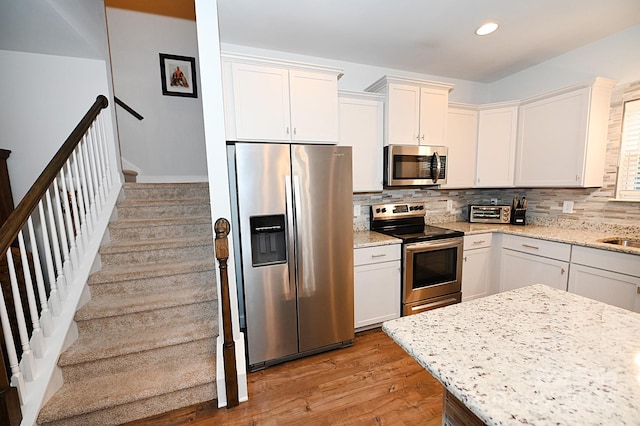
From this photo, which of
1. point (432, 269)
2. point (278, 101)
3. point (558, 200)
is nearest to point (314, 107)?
point (278, 101)

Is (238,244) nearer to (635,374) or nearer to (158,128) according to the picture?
(635,374)

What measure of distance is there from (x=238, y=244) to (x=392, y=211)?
68.4 inches

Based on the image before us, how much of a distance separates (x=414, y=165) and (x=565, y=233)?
60.7 inches

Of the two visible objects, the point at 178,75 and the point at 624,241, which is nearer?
the point at 624,241

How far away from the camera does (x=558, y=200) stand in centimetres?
274

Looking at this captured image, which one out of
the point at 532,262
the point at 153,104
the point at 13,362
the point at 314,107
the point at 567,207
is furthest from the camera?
the point at 153,104

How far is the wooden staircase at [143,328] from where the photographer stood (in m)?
1.55

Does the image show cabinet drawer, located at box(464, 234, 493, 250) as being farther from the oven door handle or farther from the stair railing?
the stair railing

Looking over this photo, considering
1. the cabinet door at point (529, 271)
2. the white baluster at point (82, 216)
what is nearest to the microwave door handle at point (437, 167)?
the cabinet door at point (529, 271)

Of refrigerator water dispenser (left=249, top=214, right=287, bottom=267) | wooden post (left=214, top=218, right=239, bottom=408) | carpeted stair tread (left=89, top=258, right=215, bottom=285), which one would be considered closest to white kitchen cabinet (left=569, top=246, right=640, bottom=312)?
refrigerator water dispenser (left=249, top=214, right=287, bottom=267)

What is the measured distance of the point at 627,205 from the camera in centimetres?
225

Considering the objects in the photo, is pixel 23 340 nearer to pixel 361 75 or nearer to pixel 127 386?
pixel 127 386

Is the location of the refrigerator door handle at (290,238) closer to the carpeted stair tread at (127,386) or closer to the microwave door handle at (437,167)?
the carpeted stair tread at (127,386)

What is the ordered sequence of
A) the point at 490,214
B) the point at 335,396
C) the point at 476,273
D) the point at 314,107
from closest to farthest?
1. the point at 335,396
2. the point at 314,107
3. the point at 476,273
4. the point at 490,214
